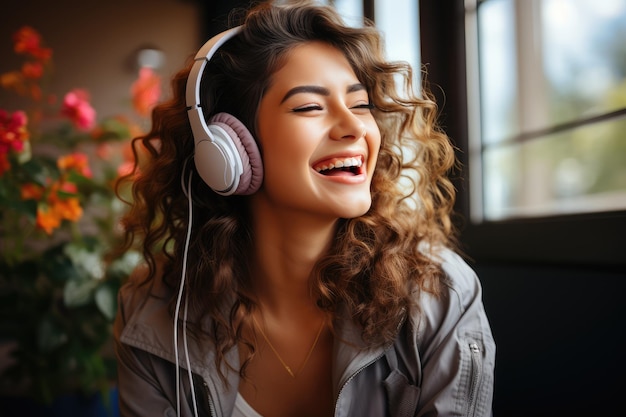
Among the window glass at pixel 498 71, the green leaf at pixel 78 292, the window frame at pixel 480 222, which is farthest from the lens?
the green leaf at pixel 78 292

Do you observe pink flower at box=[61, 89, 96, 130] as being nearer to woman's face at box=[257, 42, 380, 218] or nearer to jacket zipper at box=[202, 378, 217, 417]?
woman's face at box=[257, 42, 380, 218]

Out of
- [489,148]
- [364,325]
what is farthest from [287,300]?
[489,148]

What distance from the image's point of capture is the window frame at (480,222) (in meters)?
1.25

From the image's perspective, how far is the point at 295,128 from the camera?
1.20 m

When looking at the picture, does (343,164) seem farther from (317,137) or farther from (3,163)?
(3,163)

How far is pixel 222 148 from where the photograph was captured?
1162 mm

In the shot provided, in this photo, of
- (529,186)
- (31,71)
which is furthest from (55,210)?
(529,186)

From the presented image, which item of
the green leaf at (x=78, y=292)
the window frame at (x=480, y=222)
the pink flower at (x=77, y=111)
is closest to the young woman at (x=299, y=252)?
the window frame at (x=480, y=222)

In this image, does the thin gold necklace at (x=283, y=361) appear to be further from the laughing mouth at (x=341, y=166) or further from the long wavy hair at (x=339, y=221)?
the laughing mouth at (x=341, y=166)

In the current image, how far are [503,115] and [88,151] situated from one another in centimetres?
308

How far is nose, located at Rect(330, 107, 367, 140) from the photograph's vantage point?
3.94 ft

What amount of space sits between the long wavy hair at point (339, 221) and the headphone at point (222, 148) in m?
0.09

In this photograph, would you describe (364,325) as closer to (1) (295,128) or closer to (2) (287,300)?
(2) (287,300)

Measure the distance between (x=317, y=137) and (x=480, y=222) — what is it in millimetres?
755
